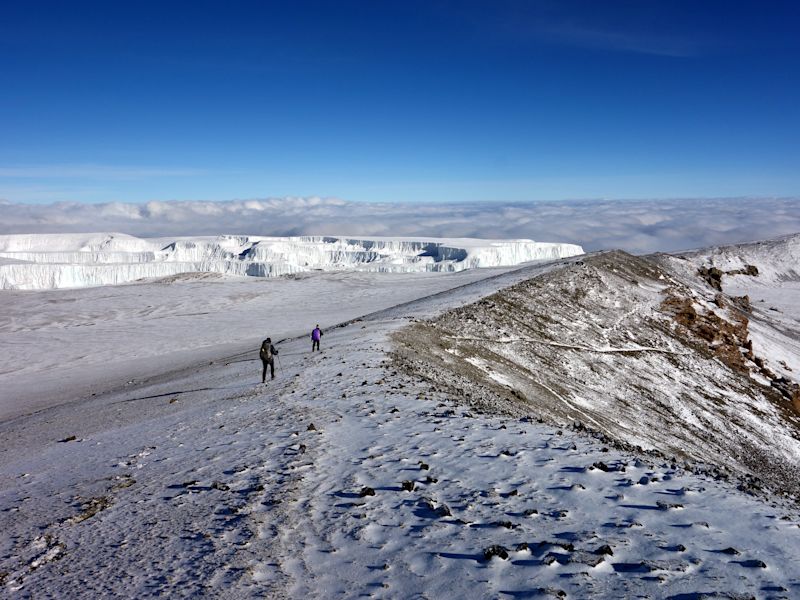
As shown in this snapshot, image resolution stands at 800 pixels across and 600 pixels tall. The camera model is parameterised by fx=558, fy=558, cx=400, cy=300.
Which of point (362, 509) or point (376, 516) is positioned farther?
point (362, 509)

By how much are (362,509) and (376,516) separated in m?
0.36

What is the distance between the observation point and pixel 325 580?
294 inches

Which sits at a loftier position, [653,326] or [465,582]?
[465,582]

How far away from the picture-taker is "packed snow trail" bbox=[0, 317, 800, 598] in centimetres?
744

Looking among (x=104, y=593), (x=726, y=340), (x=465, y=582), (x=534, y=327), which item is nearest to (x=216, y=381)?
(x=104, y=593)

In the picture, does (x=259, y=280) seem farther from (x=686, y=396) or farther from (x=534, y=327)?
(x=686, y=396)

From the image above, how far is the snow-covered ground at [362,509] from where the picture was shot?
24.5 feet

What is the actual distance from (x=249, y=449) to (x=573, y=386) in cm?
1991

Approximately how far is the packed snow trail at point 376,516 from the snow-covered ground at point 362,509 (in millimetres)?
36

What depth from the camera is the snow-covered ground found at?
294 inches

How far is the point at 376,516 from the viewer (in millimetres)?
9180

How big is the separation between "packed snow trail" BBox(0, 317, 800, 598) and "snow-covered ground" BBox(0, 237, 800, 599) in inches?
1.4

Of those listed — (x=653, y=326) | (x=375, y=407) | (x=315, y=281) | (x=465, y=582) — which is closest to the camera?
(x=465, y=582)

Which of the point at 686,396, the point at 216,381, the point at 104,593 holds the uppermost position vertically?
the point at 104,593
